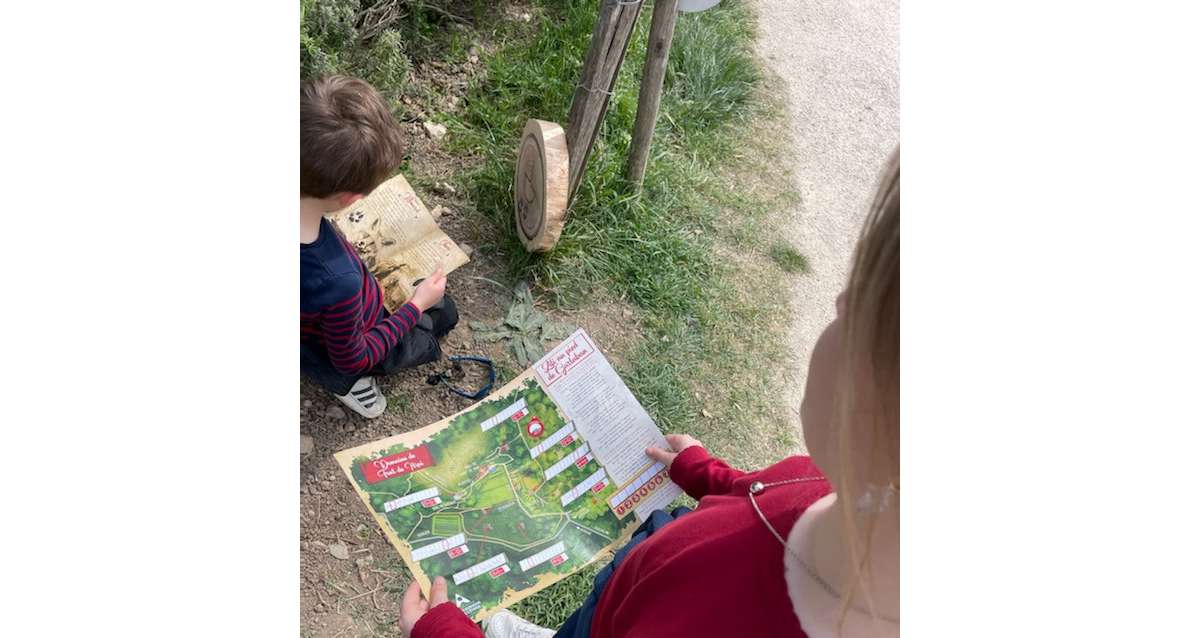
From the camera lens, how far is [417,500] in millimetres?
2172

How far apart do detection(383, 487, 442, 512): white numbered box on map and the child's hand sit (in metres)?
0.37

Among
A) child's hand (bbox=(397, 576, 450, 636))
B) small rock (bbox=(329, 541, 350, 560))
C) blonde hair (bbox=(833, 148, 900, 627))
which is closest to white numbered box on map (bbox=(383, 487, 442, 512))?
small rock (bbox=(329, 541, 350, 560))

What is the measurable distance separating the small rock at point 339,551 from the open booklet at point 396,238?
2.10 ft

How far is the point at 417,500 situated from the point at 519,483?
26 cm

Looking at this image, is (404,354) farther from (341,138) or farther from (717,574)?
(717,574)

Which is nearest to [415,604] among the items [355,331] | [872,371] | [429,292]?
[355,331]

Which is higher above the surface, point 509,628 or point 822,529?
point 822,529

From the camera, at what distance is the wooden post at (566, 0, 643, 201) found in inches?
86.7

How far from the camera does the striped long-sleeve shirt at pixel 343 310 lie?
1.79m

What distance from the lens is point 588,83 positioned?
234 centimetres

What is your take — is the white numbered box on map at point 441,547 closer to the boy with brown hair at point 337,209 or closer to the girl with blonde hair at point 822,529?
the boy with brown hair at point 337,209

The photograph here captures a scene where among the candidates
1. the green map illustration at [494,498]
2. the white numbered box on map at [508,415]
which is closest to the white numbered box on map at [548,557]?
the green map illustration at [494,498]

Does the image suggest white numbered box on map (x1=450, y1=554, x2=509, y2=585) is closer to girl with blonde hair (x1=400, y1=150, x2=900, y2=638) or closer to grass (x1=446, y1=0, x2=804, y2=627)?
grass (x1=446, y1=0, x2=804, y2=627)

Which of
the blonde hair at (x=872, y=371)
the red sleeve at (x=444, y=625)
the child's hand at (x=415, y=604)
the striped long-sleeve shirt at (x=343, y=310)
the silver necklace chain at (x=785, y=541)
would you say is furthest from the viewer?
the striped long-sleeve shirt at (x=343, y=310)
